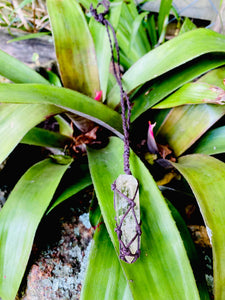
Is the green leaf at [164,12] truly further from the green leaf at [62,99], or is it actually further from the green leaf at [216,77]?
the green leaf at [62,99]

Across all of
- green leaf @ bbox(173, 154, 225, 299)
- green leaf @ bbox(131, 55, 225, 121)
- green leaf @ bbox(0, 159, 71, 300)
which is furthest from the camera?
green leaf @ bbox(131, 55, 225, 121)

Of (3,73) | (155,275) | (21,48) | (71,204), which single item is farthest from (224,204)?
(21,48)

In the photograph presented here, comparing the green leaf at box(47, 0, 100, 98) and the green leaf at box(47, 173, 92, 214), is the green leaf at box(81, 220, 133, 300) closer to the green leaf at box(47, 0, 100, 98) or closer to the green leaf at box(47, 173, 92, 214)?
the green leaf at box(47, 173, 92, 214)

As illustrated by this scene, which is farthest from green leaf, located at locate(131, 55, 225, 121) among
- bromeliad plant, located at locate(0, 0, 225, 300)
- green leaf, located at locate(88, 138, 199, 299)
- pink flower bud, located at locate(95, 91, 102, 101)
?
green leaf, located at locate(88, 138, 199, 299)

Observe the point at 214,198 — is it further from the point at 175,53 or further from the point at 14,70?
the point at 14,70

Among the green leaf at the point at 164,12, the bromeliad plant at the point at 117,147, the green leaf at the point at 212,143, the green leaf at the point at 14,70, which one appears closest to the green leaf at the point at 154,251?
the bromeliad plant at the point at 117,147

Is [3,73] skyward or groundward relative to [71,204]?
skyward

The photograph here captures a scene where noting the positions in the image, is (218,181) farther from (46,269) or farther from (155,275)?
(46,269)
